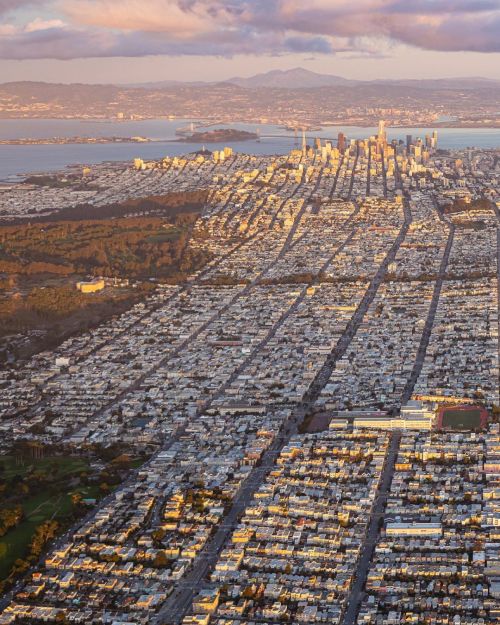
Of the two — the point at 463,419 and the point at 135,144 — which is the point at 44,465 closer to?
Result: the point at 463,419

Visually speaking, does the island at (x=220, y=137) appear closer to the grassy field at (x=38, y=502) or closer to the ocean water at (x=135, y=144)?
the ocean water at (x=135, y=144)

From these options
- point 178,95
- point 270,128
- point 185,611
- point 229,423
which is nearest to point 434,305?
point 229,423

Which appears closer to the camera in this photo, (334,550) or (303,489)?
(334,550)

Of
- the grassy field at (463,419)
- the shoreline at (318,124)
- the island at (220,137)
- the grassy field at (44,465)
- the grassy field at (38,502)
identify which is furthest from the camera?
the shoreline at (318,124)

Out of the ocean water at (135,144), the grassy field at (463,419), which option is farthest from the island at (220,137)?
the grassy field at (463,419)

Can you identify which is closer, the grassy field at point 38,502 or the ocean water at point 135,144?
the grassy field at point 38,502

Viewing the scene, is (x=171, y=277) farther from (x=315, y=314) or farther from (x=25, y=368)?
(x=25, y=368)
